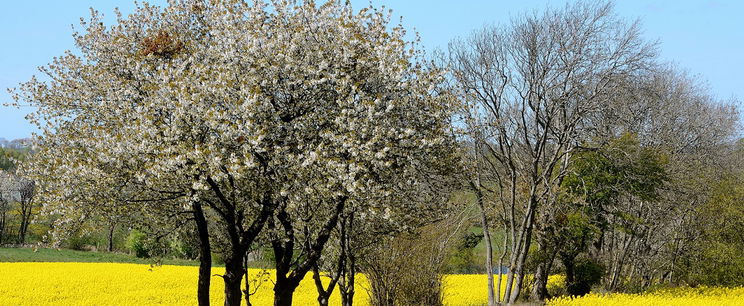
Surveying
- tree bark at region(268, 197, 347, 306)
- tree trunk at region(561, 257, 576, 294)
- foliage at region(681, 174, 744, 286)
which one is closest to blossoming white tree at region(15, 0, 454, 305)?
tree bark at region(268, 197, 347, 306)

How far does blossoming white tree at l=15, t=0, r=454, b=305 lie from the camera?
12.3m

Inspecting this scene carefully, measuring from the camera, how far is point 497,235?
34.4 metres

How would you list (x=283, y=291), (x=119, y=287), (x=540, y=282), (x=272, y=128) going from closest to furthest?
(x=272, y=128) → (x=283, y=291) → (x=119, y=287) → (x=540, y=282)

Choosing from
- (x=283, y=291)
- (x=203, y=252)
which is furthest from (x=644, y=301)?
(x=203, y=252)

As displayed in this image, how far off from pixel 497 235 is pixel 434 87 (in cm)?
2133

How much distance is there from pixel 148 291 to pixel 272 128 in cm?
1883

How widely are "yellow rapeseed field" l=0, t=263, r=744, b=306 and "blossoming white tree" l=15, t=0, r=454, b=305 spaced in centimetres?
1059

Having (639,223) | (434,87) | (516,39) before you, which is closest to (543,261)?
(639,223)

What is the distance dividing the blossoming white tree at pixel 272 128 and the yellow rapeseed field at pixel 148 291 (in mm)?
10586

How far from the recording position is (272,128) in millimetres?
12945

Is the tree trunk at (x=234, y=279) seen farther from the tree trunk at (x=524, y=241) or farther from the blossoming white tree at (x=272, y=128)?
the tree trunk at (x=524, y=241)

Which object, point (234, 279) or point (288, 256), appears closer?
point (288, 256)

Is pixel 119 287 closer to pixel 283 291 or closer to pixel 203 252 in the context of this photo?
pixel 203 252

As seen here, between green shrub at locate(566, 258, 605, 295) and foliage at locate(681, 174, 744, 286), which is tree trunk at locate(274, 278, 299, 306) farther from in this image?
foliage at locate(681, 174, 744, 286)
